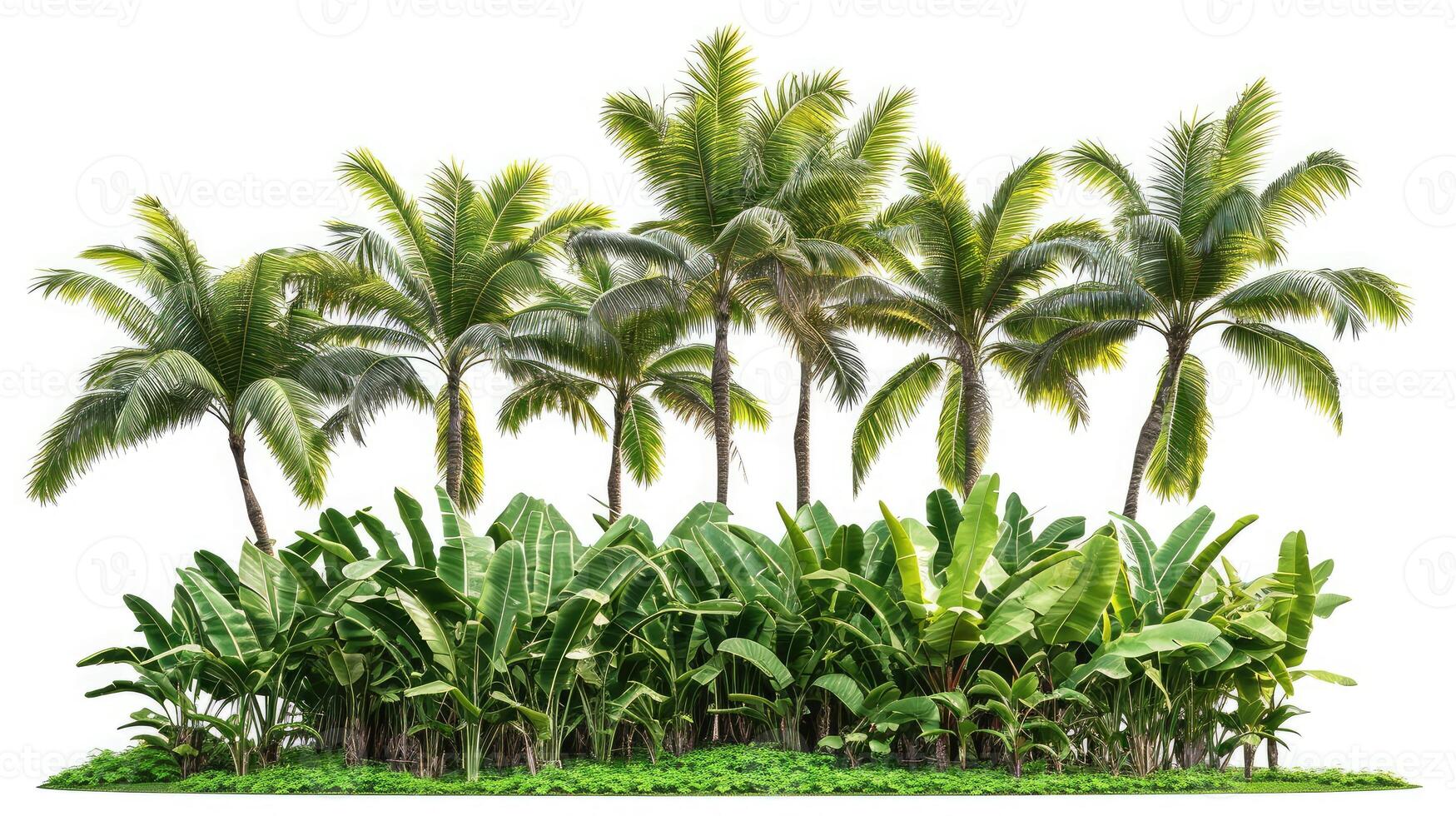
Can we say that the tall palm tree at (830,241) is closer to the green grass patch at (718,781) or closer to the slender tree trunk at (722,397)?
the slender tree trunk at (722,397)

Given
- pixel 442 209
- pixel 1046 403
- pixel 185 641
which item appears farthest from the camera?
pixel 1046 403

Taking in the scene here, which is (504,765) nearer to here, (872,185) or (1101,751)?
(1101,751)

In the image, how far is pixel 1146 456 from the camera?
58.4ft

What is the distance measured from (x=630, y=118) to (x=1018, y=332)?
7.74 meters

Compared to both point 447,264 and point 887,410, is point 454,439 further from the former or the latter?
point 887,410

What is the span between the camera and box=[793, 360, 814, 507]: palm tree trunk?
18375 millimetres

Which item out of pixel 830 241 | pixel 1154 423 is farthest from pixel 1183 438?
pixel 830 241

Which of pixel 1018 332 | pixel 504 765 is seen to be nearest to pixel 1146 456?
pixel 1018 332

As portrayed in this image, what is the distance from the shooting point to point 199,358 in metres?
18.5

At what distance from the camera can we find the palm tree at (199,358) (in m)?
17.7

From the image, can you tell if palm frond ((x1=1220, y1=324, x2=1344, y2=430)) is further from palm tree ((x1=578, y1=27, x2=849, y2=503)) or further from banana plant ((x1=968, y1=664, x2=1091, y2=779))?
banana plant ((x1=968, y1=664, x2=1091, y2=779))

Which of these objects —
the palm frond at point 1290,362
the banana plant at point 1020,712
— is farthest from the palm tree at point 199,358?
the palm frond at point 1290,362

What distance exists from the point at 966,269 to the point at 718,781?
36.8ft

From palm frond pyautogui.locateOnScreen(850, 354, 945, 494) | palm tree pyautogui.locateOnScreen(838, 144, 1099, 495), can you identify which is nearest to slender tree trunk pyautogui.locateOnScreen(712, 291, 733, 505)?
palm tree pyautogui.locateOnScreen(838, 144, 1099, 495)
